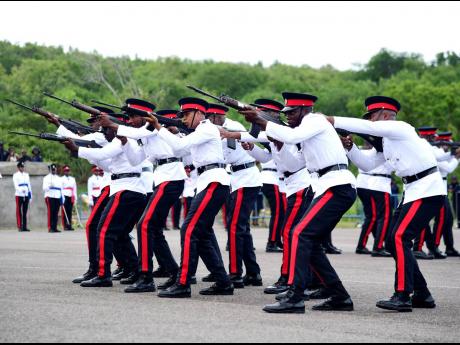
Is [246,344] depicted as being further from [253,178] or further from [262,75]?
[262,75]

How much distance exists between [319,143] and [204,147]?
1631mm

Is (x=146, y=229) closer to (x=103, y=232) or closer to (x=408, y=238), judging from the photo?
(x=103, y=232)

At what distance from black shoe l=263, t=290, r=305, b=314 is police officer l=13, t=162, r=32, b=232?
61.3ft

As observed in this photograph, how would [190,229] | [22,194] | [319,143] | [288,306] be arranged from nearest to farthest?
1. [288,306]
2. [319,143]
3. [190,229]
4. [22,194]

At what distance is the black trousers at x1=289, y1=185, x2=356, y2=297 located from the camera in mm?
8898

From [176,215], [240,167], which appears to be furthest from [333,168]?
[176,215]

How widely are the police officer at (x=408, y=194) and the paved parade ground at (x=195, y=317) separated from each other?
0.27 metres

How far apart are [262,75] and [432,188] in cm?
8374

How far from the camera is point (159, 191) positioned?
10.7 metres

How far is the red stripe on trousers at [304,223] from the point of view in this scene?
892 centimetres

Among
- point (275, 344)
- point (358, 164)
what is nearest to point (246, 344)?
point (275, 344)

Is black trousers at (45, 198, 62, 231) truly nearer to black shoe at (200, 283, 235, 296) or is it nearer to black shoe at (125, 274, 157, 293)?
black shoe at (125, 274, 157, 293)

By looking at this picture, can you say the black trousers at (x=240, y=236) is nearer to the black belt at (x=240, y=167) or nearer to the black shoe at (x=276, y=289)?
the black belt at (x=240, y=167)

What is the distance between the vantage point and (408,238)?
366 inches
